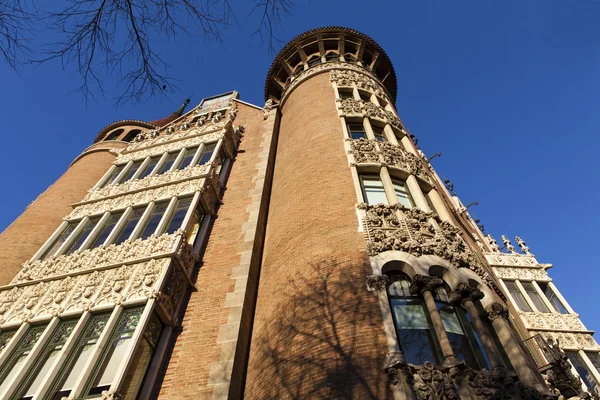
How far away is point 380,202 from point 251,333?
17.9 feet

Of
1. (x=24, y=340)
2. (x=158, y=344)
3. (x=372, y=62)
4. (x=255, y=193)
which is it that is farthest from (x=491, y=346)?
(x=372, y=62)

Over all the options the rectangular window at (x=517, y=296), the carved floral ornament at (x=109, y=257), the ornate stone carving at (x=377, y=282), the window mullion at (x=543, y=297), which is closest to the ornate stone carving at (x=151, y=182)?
the carved floral ornament at (x=109, y=257)

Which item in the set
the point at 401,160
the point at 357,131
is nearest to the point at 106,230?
the point at 357,131

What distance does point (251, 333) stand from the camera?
11086mm

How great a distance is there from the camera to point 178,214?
574 inches

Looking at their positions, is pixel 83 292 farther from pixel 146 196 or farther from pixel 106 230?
pixel 146 196

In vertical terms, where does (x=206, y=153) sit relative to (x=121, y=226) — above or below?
above

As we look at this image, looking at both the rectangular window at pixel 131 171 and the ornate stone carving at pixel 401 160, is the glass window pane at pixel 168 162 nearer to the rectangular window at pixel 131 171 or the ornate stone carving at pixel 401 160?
the rectangular window at pixel 131 171

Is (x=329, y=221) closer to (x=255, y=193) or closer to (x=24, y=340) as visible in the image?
(x=255, y=193)

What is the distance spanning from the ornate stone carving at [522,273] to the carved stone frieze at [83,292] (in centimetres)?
1834

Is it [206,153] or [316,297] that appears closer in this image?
[316,297]

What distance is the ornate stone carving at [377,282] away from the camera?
9.48 metres

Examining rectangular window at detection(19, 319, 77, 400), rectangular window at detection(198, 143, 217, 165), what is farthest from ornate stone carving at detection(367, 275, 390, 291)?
rectangular window at detection(198, 143, 217, 165)

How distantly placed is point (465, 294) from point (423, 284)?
103 centimetres
